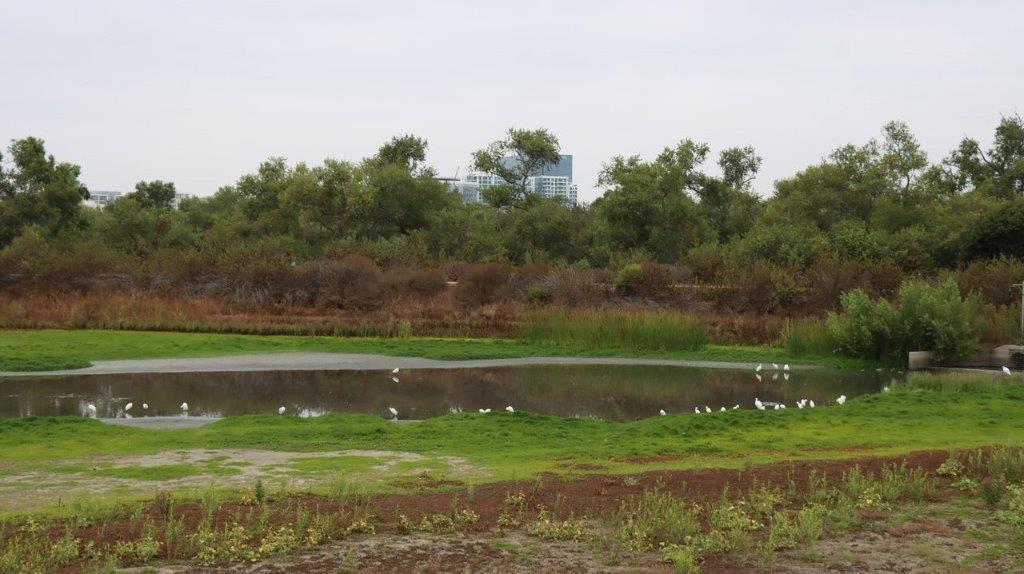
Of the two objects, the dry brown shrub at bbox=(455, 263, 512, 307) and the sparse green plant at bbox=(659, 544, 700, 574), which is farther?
the dry brown shrub at bbox=(455, 263, 512, 307)

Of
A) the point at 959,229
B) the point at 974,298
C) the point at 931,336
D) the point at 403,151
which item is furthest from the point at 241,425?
the point at 403,151

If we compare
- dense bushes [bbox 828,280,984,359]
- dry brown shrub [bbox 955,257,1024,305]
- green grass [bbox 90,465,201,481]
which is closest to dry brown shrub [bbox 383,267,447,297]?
dense bushes [bbox 828,280,984,359]

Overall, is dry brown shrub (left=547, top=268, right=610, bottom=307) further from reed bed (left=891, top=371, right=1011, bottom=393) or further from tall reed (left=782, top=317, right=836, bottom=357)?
reed bed (left=891, top=371, right=1011, bottom=393)

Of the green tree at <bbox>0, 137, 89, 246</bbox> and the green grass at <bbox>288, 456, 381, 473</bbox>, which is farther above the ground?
the green tree at <bbox>0, 137, 89, 246</bbox>

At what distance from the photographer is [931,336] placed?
94.8 ft

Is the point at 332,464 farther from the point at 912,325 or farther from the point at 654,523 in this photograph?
the point at 912,325

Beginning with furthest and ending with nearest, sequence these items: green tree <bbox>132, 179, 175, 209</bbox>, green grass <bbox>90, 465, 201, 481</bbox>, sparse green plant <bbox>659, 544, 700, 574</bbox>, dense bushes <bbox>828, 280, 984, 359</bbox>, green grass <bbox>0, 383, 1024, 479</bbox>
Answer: green tree <bbox>132, 179, 175, 209</bbox> → dense bushes <bbox>828, 280, 984, 359</bbox> → green grass <bbox>0, 383, 1024, 479</bbox> → green grass <bbox>90, 465, 201, 481</bbox> → sparse green plant <bbox>659, 544, 700, 574</bbox>

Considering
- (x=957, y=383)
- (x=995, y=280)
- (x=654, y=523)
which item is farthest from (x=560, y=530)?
(x=995, y=280)

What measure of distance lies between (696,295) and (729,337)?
616 cm

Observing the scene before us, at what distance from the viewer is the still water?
21.2 meters

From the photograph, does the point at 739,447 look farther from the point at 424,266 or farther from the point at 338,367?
the point at 424,266

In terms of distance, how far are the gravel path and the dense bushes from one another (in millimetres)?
2228

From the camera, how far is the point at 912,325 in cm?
2903

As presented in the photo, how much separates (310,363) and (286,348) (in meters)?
2.92
